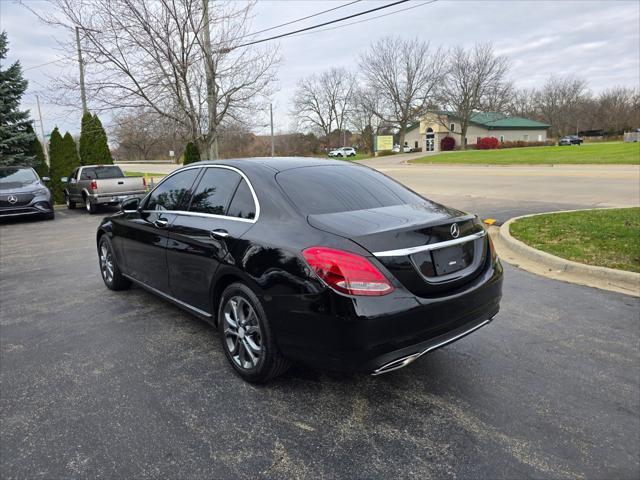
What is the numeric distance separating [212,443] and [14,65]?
20.2 meters

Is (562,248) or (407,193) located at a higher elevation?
(407,193)

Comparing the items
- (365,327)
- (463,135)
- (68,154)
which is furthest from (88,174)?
(463,135)

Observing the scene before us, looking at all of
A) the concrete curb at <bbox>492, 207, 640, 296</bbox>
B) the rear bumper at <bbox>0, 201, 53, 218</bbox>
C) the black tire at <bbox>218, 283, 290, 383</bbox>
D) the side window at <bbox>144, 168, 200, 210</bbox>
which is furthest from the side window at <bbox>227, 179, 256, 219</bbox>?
the rear bumper at <bbox>0, 201, 53, 218</bbox>

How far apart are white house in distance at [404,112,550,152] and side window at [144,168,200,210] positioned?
7117 centimetres

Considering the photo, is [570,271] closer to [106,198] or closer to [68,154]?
[106,198]

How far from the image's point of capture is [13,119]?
57.5 ft

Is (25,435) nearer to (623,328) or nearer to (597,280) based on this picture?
(623,328)

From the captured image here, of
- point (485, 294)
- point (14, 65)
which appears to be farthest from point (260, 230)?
point (14, 65)

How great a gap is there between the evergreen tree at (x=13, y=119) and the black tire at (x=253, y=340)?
17.4 m

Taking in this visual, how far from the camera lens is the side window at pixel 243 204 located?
3340mm

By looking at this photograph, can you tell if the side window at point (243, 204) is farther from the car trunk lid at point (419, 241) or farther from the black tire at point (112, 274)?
the black tire at point (112, 274)

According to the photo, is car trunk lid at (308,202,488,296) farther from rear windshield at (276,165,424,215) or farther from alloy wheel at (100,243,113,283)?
alloy wheel at (100,243,113,283)

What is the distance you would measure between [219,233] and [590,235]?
6.38 metres

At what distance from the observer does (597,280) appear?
562 centimetres
